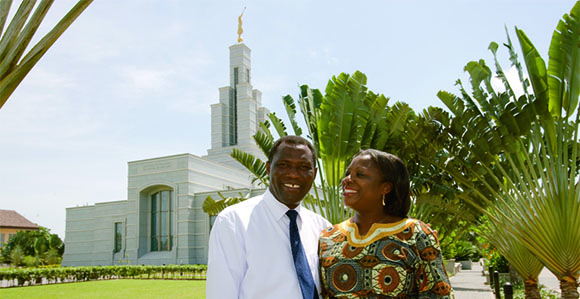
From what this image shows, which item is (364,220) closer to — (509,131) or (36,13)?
(36,13)

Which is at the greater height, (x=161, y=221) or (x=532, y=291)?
(x=161, y=221)

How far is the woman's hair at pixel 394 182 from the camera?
2.29 m

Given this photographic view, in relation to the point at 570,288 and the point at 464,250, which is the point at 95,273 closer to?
the point at 570,288

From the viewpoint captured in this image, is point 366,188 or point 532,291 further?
point 532,291

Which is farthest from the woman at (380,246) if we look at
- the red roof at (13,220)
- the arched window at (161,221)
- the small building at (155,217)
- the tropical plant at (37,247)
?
the red roof at (13,220)

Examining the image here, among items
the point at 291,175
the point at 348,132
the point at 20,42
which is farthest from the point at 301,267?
the point at 348,132

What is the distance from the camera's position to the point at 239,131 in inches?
1934

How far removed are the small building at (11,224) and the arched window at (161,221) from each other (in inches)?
1360

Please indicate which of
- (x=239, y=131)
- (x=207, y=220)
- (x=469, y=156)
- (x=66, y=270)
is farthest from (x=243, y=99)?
(x=469, y=156)

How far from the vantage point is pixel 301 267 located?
7.48 ft

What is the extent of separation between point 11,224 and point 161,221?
38.3 meters

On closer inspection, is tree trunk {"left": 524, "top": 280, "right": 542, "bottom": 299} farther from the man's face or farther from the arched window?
the arched window

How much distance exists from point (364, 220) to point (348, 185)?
203 millimetres

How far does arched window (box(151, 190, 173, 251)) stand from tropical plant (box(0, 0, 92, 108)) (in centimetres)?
3605
